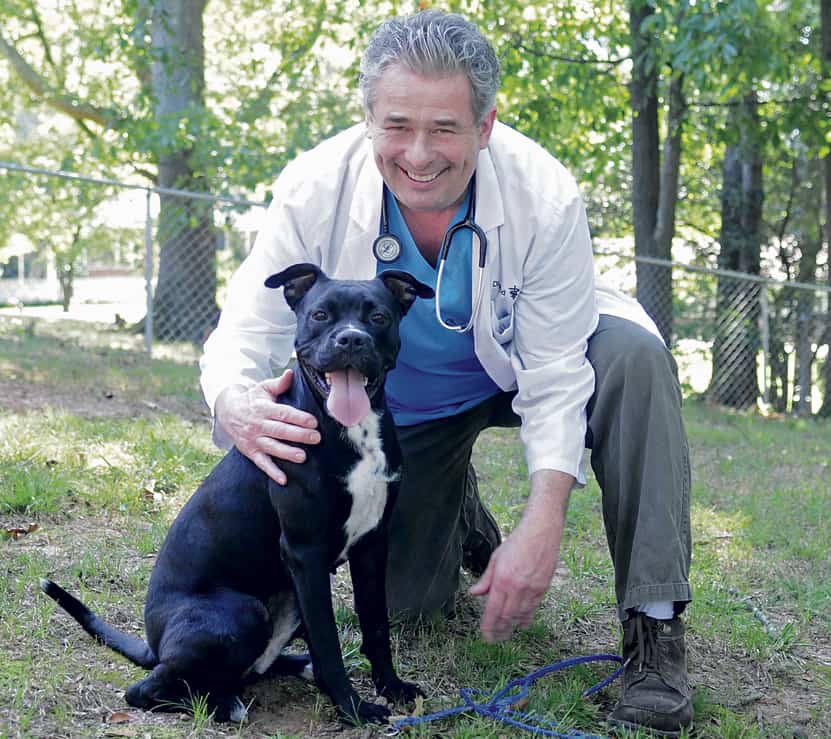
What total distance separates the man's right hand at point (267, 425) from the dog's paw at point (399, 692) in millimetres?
684

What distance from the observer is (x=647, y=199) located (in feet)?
36.0

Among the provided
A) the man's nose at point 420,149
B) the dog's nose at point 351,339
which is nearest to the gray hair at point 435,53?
the man's nose at point 420,149

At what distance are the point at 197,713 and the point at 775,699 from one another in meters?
1.66

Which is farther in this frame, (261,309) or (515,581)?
(261,309)

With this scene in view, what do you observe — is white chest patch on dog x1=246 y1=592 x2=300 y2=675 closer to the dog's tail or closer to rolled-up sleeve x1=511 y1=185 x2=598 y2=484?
the dog's tail

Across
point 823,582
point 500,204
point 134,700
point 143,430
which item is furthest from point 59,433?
point 823,582

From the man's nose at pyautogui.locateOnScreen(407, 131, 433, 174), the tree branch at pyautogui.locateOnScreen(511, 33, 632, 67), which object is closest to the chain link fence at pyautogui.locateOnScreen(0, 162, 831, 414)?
the tree branch at pyautogui.locateOnScreen(511, 33, 632, 67)

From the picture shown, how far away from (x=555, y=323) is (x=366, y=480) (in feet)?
2.44

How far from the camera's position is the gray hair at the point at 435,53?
8.46ft

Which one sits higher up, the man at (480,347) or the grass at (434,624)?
the man at (480,347)

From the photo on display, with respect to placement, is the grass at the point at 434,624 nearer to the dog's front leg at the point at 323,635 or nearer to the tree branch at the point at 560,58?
the dog's front leg at the point at 323,635

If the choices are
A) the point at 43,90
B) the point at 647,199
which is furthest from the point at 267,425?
the point at 43,90

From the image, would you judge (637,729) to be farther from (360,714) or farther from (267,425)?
(267,425)

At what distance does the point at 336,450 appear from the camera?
2.51 metres
